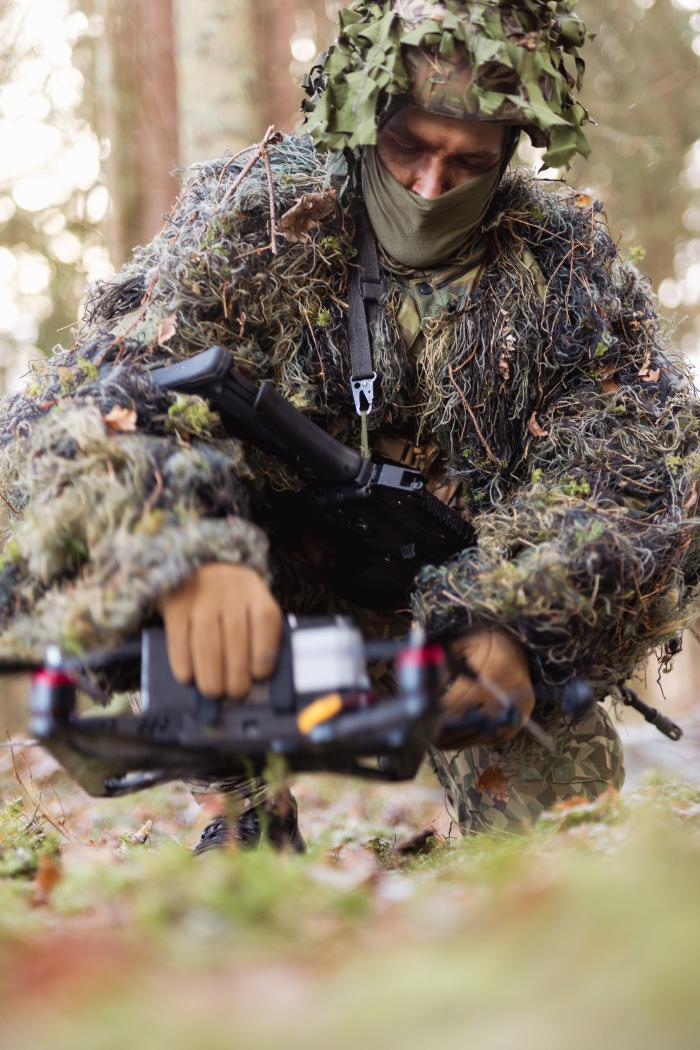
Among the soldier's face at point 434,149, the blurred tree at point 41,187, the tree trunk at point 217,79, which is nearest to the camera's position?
the soldier's face at point 434,149

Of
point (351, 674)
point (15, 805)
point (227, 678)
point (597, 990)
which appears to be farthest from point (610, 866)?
point (15, 805)

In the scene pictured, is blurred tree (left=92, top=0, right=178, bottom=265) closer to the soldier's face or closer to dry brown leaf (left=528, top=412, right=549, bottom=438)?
the soldier's face

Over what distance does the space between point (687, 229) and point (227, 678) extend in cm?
833

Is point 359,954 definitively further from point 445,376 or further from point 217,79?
point 217,79

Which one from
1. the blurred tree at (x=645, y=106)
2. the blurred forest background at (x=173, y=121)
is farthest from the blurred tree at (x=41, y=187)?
the blurred tree at (x=645, y=106)

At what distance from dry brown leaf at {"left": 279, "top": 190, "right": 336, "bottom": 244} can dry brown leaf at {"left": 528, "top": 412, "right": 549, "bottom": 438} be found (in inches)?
33.7

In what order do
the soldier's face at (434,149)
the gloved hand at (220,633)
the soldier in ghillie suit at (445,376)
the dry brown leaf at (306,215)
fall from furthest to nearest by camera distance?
1. the dry brown leaf at (306,215)
2. the soldier's face at (434,149)
3. the soldier in ghillie suit at (445,376)
4. the gloved hand at (220,633)

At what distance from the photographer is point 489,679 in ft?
8.23

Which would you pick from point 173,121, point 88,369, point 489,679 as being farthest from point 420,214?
point 173,121

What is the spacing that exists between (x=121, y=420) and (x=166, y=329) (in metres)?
0.41

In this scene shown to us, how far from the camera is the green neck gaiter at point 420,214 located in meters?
2.82

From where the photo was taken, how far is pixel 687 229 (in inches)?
358

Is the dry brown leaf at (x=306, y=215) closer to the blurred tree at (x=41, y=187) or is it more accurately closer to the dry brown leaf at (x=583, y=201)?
the dry brown leaf at (x=583, y=201)

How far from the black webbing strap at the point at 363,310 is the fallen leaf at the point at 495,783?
4.13 ft
